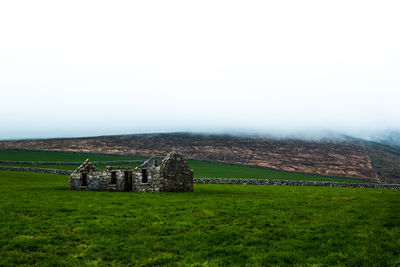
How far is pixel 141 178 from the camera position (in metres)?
25.3

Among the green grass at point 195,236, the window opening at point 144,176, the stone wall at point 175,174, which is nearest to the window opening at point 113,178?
the window opening at point 144,176

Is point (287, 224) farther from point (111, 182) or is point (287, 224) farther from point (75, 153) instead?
point (75, 153)

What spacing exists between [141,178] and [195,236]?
1511 cm

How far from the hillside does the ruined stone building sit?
2074 inches

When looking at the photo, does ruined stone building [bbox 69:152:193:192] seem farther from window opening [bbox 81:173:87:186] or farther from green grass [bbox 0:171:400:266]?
green grass [bbox 0:171:400:266]

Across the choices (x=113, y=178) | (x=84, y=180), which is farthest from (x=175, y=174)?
(x=84, y=180)

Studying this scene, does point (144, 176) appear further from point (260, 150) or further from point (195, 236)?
point (260, 150)

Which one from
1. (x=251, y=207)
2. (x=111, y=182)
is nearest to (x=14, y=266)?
(x=251, y=207)

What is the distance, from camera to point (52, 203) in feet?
55.9

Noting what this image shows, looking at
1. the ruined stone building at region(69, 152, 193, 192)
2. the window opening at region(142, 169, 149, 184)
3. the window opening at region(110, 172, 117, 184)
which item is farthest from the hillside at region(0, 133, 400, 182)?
the window opening at region(110, 172, 117, 184)

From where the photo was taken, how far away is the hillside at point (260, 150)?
77938 millimetres

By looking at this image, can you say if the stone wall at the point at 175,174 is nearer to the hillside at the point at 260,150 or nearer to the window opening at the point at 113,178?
the window opening at the point at 113,178

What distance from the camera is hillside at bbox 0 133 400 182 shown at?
7794 centimetres

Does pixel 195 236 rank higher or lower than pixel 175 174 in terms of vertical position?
lower
